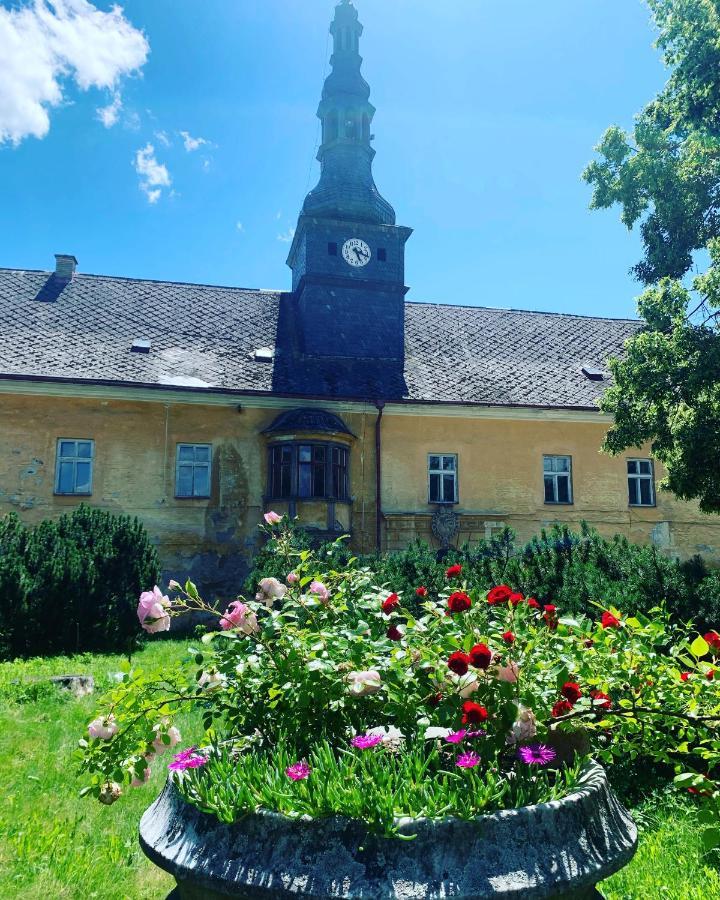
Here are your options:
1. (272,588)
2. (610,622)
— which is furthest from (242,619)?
(610,622)

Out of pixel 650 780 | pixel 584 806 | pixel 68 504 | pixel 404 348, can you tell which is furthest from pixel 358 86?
pixel 584 806

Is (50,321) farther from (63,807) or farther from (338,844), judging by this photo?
(338,844)

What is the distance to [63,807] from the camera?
15.6ft

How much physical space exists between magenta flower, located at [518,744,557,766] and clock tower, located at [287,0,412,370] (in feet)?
57.3

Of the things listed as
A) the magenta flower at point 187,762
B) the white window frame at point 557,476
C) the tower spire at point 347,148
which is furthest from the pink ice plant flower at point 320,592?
the tower spire at point 347,148

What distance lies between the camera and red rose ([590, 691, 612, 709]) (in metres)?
2.81

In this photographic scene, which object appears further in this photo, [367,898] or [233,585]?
[233,585]

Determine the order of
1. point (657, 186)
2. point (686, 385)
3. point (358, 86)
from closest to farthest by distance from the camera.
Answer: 1. point (686, 385)
2. point (657, 186)
3. point (358, 86)

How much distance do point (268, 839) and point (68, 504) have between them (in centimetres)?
1552

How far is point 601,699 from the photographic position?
2.82 m

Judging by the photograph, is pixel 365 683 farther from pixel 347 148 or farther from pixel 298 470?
pixel 347 148

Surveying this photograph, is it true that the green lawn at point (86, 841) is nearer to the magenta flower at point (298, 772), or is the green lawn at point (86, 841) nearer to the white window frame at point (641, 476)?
the magenta flower at point (298, 772)

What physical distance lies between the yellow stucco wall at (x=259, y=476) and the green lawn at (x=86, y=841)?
1059cm

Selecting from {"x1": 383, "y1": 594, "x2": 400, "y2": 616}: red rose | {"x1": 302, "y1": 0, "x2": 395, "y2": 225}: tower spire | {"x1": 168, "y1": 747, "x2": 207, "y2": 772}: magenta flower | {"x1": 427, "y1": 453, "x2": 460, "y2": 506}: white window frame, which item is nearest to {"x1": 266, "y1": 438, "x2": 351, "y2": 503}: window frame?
{"x1": 427, "y1": 453, "x2": 460, "y2": 506}: white window frame
